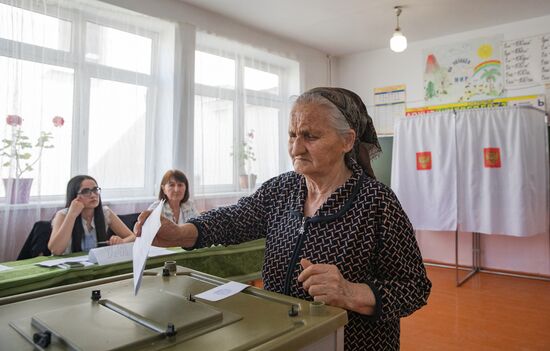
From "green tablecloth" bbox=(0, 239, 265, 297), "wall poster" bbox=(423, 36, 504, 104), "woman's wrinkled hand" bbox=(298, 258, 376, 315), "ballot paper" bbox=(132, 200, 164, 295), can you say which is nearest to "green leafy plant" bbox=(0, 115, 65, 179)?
"green tablecloth" bbox=(0, 239, 265, 297)

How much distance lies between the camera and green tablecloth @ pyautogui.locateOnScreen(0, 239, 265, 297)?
1819 mm

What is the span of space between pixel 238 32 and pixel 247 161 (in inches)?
57.1

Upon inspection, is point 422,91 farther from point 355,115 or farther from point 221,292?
point 221,292

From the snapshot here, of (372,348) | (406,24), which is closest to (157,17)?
(406,24)

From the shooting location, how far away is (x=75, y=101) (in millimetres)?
3350

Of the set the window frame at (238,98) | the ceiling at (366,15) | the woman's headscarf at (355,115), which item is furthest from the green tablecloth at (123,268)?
the ceiling at (366,15)

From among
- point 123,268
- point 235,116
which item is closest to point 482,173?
point 235,116

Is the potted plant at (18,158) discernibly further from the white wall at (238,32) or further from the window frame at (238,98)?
the window frame at (238,98)

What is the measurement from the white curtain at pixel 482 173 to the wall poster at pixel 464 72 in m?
0.81

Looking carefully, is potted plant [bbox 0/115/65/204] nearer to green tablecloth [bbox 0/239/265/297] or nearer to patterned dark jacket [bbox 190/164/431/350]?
green tablecloth [bbox 0/239/265/297]

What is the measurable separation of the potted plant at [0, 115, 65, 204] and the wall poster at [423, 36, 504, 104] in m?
4.34

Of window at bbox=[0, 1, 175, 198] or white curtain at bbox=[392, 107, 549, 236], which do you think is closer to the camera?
window at bbox=[0, 1, 175, 198]

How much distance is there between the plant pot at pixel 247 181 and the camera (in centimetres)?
463

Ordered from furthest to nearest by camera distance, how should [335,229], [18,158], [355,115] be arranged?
[18,158], [355,115], [335,229]
